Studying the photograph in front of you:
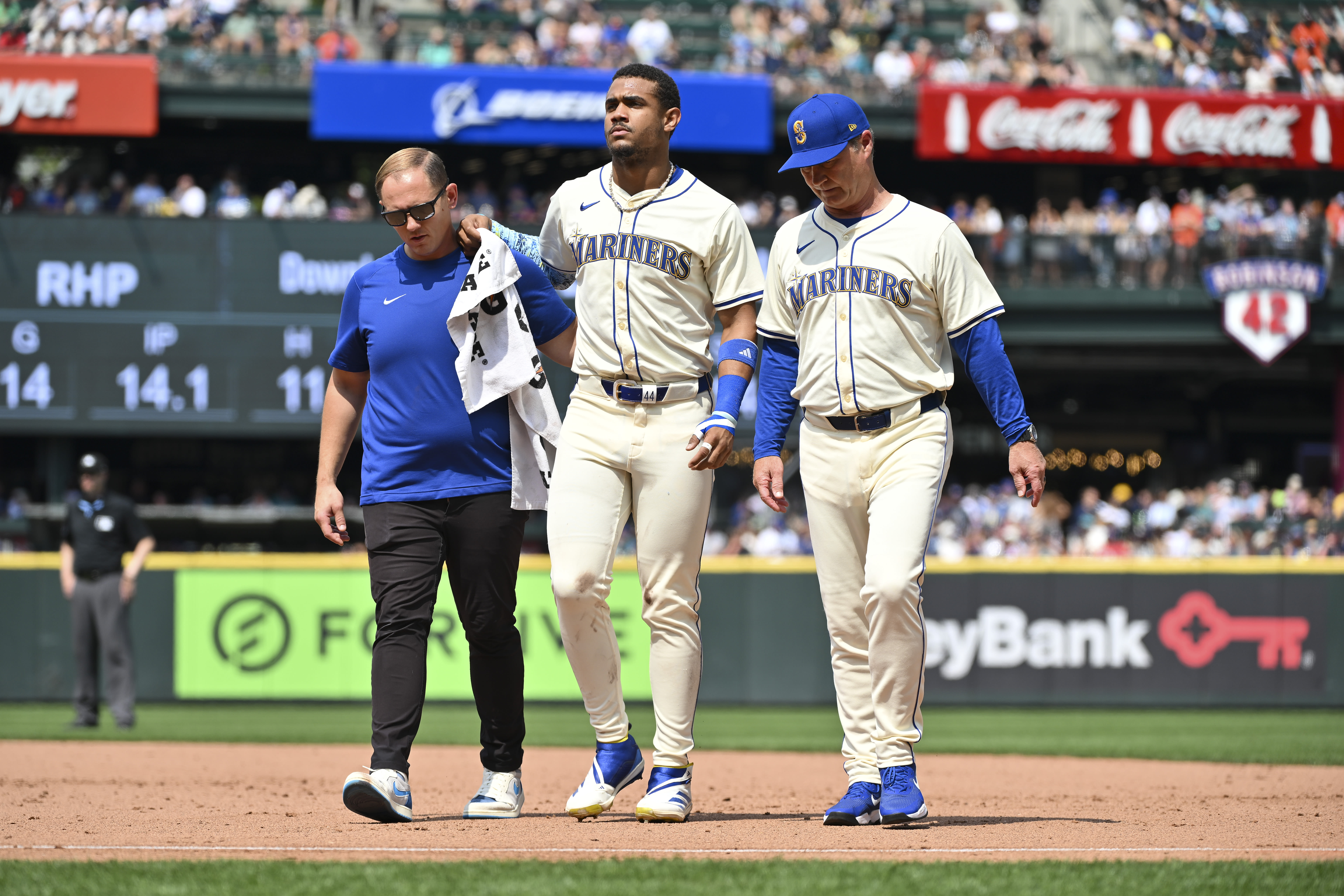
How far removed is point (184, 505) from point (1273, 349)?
1356 centimetres

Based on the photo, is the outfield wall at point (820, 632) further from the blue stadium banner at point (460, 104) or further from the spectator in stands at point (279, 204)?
the blue stadium banner at point (460, 104)

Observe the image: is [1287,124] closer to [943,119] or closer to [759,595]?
[943,119]

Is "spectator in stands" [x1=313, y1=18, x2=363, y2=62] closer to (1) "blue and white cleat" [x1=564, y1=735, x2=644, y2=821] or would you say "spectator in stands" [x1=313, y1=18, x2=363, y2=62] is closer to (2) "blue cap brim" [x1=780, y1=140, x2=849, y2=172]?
(2) "blue cap brim" [x1=780, y1=140, x2=849, y2=172]

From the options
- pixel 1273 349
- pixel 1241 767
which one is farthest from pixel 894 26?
pixel 1241 767

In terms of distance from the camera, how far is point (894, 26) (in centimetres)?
2127

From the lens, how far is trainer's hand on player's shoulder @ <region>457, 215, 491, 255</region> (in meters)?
4.71

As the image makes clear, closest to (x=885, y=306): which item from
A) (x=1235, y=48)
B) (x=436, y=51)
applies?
(x=436, y=51)

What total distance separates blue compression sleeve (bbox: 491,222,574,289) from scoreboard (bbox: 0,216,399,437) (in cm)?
1101

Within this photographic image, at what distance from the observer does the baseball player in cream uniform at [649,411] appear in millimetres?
4570

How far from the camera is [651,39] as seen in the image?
19.7 meters

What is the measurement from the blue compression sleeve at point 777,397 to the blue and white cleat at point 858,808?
102 cm

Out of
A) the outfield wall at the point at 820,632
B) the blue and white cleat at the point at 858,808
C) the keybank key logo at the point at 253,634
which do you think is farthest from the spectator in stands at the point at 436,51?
the blue and white cleat at the point at 858,808

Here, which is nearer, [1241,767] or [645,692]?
[1241,767]

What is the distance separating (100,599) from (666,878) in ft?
26.3
